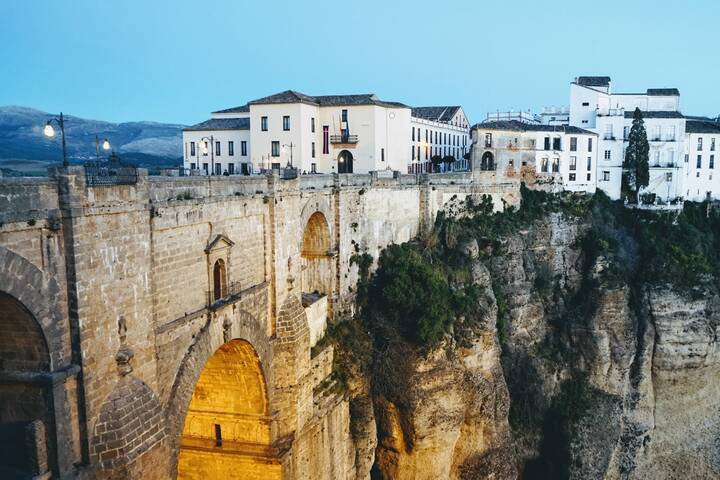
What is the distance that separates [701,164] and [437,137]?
1847 cm

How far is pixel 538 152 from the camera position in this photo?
39562 millimetres

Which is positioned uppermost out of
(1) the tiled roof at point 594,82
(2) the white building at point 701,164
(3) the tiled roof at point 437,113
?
(1) the tiled roof at point 594,82

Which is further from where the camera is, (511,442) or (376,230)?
(511,442)

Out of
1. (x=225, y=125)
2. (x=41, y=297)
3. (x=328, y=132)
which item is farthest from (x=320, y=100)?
(x=41, y=297)

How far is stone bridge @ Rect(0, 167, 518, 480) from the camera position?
9.63 meters

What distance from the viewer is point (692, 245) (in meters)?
38.3

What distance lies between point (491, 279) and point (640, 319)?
1038cm

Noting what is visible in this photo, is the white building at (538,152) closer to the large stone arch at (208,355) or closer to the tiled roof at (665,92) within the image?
the tiled roof at (665,92)

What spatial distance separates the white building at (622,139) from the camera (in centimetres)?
4309

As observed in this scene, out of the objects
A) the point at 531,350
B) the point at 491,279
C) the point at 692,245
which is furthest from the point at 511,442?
the point at 692,245

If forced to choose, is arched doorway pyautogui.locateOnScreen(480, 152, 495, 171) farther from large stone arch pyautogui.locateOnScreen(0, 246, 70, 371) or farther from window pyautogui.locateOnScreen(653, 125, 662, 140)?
large stone arch pyautogui.locateOnScreen(0, 246, 70, 371)

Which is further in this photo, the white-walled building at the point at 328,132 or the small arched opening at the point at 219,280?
the white-walled building at the point at 328,132

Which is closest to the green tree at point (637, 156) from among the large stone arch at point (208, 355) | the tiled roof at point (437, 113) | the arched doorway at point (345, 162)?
the tiled roof at point (437, 113)

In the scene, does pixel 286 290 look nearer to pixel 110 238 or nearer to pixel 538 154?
pixel 110 238
